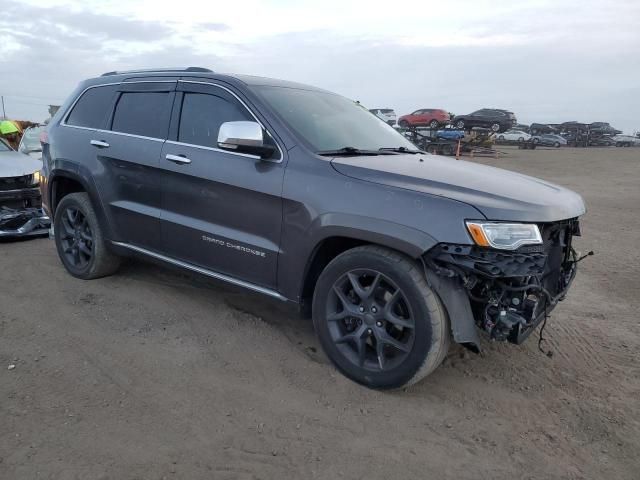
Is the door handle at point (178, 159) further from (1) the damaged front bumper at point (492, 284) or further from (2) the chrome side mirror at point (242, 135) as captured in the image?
(1) the damaged front bumper at point (492, 284)

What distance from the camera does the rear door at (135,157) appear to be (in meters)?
4.16

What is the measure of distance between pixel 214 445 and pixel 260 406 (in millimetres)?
433

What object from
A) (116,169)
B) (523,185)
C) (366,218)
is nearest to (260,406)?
(366,218)

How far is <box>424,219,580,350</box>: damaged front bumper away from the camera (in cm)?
276

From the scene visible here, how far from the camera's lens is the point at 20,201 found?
6902 mm

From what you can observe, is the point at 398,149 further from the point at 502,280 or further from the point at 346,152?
the point at 502,280

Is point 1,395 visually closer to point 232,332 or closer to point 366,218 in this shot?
point 232,332

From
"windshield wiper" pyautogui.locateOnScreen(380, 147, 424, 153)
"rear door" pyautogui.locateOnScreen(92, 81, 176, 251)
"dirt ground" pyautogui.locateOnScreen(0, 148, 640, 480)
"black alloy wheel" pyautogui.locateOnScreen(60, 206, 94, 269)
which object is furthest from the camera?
"black alloy wheel" pyautogui.locateOnScreen(60, 206, 94, 269)

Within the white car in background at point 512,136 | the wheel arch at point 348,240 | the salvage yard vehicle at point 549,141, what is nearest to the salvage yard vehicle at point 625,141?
the salvage yard vehicle at point 549,141

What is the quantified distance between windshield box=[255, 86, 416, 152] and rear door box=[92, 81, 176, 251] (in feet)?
3.30

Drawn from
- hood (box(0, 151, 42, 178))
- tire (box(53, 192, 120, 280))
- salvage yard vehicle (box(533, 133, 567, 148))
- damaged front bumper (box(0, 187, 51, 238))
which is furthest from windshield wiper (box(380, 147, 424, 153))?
salvage yard vehicle (box(533, 133, 567, 148))

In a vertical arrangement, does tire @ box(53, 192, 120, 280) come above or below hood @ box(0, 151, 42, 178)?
below

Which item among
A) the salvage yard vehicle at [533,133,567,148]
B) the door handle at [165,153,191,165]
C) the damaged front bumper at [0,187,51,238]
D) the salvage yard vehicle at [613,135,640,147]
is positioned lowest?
the damaged front bumper at [0,187,51,238]

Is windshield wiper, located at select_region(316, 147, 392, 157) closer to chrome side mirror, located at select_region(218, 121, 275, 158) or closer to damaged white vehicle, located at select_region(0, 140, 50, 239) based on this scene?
chrome side mirror, located at select_region(218, 121, 275, 158)
